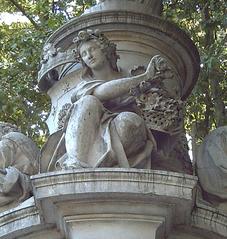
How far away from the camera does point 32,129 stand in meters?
11.5

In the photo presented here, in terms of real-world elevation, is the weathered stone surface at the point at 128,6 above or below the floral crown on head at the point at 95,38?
above

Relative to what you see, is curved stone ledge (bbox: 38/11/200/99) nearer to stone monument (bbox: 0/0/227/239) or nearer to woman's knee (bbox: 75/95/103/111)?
stone monument (bbox: 0/0/227/239)

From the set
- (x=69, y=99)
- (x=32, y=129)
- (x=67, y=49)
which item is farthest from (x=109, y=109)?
(x=32, y=129)

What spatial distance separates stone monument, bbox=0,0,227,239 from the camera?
564cm

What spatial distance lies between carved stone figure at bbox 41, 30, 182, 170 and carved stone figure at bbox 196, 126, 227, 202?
42 cm

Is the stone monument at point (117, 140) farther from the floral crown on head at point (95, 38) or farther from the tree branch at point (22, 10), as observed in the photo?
the tree branch at point (22, 10)

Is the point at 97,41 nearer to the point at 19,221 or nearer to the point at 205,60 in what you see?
the point at 19,221

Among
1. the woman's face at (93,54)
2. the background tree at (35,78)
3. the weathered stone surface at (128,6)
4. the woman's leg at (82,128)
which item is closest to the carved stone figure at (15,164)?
the woman's leg at (82,128)

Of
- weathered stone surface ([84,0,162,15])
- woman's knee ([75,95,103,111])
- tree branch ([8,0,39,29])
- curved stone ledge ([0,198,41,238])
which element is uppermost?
tree branch ([8,0,39,29])

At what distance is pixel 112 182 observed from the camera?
5629mm

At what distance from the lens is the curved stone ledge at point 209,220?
5.94 metres

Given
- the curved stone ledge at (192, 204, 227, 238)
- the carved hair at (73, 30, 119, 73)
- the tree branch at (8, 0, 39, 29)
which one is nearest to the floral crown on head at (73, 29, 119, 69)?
the carved hair at (73, 30, 119, 73)

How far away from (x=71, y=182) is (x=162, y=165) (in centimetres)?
125

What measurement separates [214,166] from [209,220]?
0.87 metres
